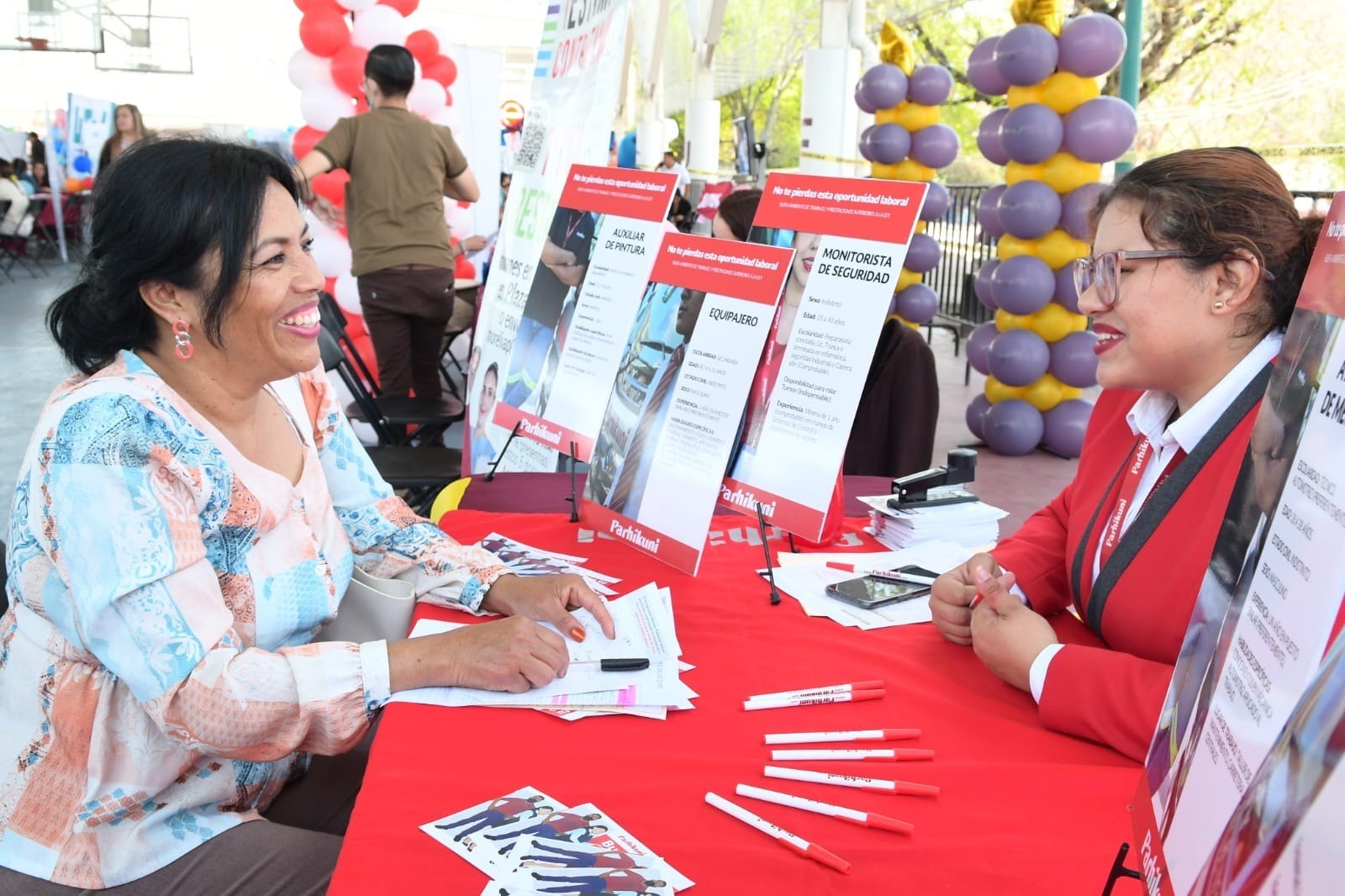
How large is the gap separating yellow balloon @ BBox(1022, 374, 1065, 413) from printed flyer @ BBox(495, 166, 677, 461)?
3.99 meters

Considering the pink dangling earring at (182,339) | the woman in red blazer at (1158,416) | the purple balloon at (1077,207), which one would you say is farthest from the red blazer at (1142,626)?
the purple balloon at (1077,207)

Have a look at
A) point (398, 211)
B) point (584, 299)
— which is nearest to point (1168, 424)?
point (584, 299)

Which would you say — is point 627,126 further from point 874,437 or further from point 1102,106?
point 874,437

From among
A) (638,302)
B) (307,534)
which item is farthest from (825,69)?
(307,534)

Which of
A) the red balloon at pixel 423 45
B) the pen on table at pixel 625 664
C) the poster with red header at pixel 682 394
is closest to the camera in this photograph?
the pen on table at pixel 625 664

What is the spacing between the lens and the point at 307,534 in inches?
60.8

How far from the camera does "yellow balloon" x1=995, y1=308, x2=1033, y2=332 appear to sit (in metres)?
5.65

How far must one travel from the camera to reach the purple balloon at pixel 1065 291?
5.44 meters

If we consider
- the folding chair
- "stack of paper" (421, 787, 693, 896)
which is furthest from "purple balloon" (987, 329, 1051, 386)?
"stack of paper" (421, 787, 693, 896)

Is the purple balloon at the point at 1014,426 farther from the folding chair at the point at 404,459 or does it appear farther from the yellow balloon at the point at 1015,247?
the folding chair at the point at 404,459

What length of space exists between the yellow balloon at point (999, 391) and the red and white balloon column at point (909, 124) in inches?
49.8

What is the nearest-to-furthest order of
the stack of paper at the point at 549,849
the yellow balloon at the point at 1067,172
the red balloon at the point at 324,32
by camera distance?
the stack of paper at the point at 549,849 → the yellow balloon at the point at 1067,172 → the red balloon at the point at 324,32

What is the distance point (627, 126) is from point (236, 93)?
11.4 m

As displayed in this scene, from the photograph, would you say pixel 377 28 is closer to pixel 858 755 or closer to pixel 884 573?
pixel 884 573
